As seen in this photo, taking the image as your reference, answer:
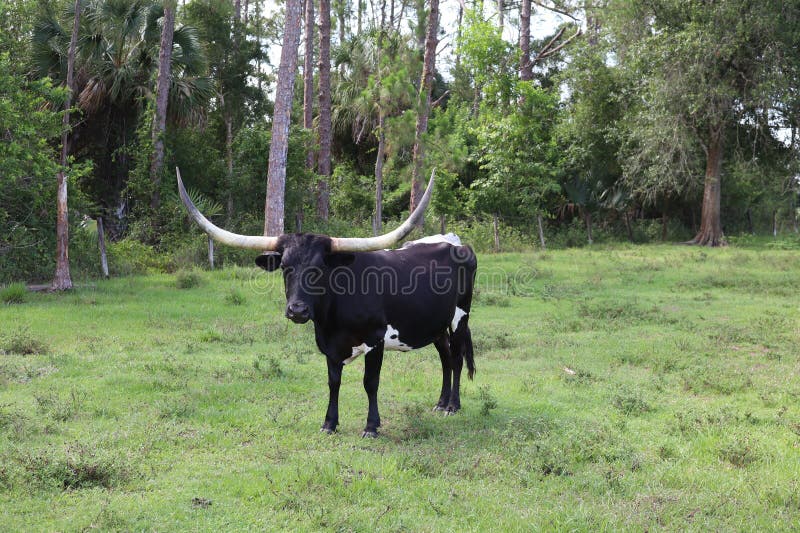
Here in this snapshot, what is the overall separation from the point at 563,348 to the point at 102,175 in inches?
622

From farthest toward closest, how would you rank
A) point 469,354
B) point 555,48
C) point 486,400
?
point 555,48, point 469,354, point 486,400

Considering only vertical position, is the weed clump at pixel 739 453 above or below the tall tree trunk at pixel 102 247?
below

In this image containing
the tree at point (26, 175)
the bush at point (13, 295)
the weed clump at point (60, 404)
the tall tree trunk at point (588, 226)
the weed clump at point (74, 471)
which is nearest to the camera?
the weed clump at point (74, 471)

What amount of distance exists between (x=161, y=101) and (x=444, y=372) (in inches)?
529

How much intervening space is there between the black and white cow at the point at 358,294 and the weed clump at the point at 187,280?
7.92 m

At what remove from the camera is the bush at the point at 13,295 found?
11.8 metres

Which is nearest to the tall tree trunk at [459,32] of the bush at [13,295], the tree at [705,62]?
the tree at [705,62]

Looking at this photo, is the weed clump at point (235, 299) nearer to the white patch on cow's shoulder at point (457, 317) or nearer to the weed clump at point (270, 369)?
the weed clump at point (270, 369)

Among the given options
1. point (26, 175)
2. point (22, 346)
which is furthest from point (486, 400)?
point (26, 175)

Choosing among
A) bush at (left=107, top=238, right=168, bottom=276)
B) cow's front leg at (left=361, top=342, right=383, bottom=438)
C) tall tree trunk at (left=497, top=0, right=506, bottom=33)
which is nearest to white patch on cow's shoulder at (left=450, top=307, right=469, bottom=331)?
cow's front leg at (left=361, top=342, right=383, bottom=438)

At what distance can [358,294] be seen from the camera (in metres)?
6.09

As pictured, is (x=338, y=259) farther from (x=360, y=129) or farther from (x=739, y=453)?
(x=360, y=129)

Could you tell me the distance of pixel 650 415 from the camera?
21.6 feet

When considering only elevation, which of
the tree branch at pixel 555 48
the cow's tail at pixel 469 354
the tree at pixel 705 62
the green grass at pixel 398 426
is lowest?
the green grass at pixel 398 426
